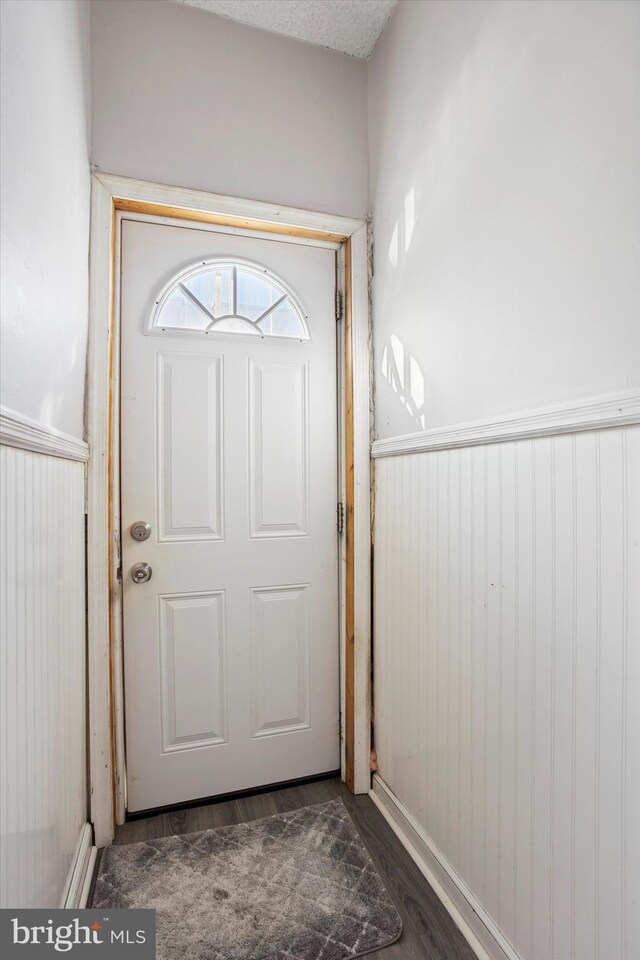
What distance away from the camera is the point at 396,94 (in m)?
1.68

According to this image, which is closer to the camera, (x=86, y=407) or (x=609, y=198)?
(x=609, y=198)

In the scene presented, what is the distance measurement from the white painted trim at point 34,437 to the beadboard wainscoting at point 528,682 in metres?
0.96

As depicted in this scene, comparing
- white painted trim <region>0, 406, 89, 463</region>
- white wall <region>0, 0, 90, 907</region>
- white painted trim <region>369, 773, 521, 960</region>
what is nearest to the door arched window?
white wall <region>0, 0, 90, 907</region>

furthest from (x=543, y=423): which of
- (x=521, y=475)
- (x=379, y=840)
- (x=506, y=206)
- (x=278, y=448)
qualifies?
(x=379, y=840)

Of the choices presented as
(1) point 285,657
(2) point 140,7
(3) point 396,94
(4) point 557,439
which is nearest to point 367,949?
(1) point 285,657

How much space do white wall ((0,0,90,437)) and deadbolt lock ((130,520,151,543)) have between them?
357 millimetres

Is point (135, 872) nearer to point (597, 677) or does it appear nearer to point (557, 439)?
point (597, 677)

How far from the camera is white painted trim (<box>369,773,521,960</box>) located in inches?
46.3

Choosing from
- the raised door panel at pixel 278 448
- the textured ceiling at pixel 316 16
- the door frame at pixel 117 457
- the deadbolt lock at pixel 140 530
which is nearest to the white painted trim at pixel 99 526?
the door frame at pixel 117 457

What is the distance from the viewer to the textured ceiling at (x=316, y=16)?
1660 millimetres

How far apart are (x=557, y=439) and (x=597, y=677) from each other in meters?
0.45

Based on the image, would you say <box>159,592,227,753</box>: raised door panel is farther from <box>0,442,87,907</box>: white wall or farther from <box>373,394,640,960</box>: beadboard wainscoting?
<box>373,394,640,960</box>: beadboard wainscoting

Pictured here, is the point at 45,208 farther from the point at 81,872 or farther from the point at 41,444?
the point at 81,872

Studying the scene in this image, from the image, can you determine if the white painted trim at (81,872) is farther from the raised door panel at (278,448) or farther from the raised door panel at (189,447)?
the raised door panel at (278,448)
